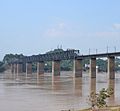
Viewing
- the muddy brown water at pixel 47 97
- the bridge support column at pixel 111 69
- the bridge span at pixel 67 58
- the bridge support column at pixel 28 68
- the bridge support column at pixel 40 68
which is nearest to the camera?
the muddy brown water at pixel 47 97

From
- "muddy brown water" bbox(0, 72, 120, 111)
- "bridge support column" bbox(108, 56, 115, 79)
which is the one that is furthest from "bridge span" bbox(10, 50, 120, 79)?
"muddy brown water" bbox(0, 72, 120, 111)

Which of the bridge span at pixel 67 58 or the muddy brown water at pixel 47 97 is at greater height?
the bridge span at pixel 67 58

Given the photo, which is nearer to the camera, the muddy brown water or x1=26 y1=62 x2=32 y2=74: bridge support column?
the muddy brown water

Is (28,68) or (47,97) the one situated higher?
(28,68)

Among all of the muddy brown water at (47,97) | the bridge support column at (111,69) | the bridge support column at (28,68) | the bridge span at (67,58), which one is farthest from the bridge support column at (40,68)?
the muddy brown water at (47,97)

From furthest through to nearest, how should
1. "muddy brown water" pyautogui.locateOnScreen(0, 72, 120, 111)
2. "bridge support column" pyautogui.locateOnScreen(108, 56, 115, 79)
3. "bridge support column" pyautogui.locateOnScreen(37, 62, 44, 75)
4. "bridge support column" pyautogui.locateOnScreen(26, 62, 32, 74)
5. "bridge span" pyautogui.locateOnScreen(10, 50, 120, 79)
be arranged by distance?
1. "bridge support column" pyautogui.locateOnScreen(26, 62, 32, 74)
2. "bridge support column" pyautogui.locateOnScreen(37, 62, 44, 75)
3. "bridge span" pyautogui.locateOnScreen(10, 50, 120, 79)
4. "bridge support column" pyautogui.locateOnScreen(108, 56, 115, 79)
5. "muddy brown water" pyautogui.locateOnScreen(0, 72, 120, 111)

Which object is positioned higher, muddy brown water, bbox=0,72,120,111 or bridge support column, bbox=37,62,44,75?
bridge support column, bbox=37,62,44,75

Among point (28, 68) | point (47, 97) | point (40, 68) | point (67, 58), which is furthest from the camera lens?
point (28, 68)

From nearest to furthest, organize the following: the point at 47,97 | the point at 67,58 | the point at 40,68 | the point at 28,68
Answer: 1. the point at 47,97
2. the point at 67,58
3. the point at 40,68
4. the point at 28,68

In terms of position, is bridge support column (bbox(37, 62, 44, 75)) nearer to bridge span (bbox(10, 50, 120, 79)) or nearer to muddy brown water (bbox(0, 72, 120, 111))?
bridge span (bbox(10, 50, 120, 79))

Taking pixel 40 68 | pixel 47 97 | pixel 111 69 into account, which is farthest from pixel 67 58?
pixel 47 97

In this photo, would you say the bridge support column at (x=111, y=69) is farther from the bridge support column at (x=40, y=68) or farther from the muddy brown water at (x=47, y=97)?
the bridge support column at (x=40, y=68)

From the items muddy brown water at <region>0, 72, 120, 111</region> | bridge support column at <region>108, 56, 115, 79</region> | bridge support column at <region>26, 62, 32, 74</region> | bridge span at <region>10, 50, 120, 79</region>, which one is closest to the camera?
muddy brown water at <region>0, 72, 120, 111</region>

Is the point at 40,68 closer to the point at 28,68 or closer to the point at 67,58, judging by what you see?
the point at 28,68
